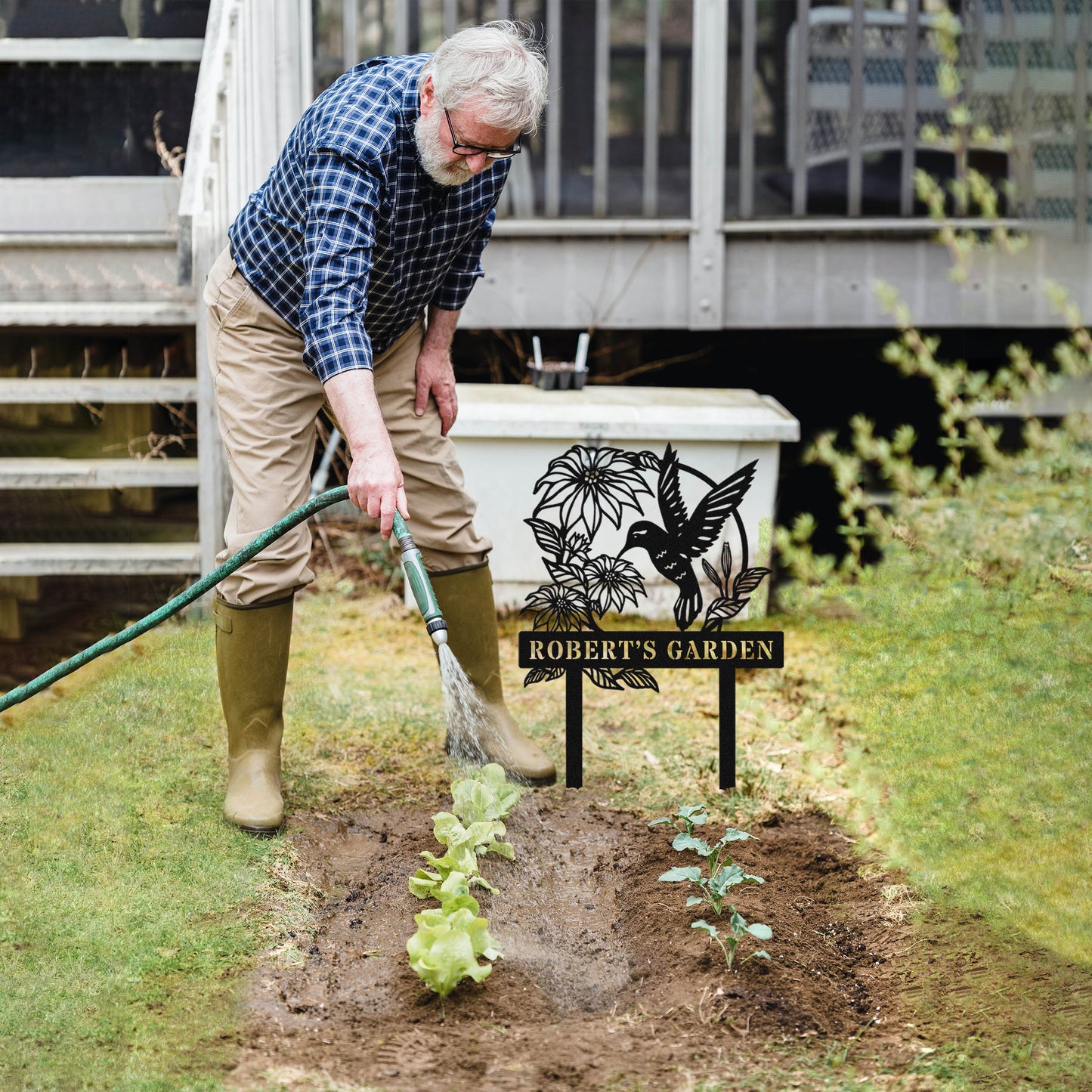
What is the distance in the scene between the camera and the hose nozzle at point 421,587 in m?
2.41

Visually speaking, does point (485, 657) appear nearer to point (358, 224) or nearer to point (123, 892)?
point (123, 892)

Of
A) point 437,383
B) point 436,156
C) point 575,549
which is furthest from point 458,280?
point 575,549

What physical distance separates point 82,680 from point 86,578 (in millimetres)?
1375

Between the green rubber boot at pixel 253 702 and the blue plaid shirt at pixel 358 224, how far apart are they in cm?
65

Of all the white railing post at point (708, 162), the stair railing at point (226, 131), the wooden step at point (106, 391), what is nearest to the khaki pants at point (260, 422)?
the stair railing at point (226, 131)

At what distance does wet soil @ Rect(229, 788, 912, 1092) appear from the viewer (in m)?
2.17

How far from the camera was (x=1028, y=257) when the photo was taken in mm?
5469

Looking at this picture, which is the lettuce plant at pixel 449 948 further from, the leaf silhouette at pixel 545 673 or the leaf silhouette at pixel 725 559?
the leaf silhouette at pixel 725 559

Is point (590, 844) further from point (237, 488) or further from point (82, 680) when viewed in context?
point (82, 680)

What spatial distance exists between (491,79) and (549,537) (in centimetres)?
121

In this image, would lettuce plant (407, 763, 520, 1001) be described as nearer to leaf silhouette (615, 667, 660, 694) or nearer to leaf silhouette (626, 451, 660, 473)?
leaf silhouette (615, 667, 660, 694)

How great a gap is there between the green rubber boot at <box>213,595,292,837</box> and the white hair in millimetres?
1199

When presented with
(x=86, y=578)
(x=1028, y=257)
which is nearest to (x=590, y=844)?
(x=86, y=578)

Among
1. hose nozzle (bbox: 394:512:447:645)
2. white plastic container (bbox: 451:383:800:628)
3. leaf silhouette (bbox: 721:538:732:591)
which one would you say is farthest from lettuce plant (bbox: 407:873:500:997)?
white plastic container (bbox: 451:383:800:628)
